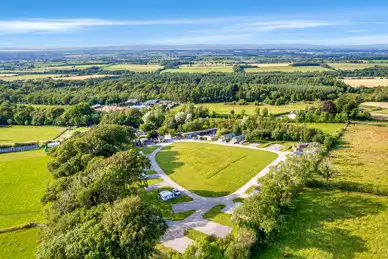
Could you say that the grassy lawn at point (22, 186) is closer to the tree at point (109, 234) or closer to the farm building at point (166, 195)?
the tree at point (109, 234)

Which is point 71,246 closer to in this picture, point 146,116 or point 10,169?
point 10,169

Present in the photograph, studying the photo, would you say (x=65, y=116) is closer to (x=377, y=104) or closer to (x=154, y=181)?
(x=154, y=181)

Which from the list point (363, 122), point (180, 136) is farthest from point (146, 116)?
point (363, 122)

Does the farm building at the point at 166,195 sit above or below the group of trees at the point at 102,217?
below

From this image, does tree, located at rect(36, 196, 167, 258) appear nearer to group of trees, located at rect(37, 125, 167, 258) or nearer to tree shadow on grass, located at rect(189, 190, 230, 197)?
group of trees, located at rect(37, 125, 167, 258)

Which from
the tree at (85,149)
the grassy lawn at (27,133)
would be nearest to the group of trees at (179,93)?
the grassy lawn at (27,133)

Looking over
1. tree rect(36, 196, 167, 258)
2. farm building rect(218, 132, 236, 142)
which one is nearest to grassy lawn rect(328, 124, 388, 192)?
farm building rect(218, 132, 236, 142)

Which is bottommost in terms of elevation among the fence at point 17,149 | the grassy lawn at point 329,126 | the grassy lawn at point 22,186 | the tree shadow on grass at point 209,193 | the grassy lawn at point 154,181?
the fence at point 17,149
